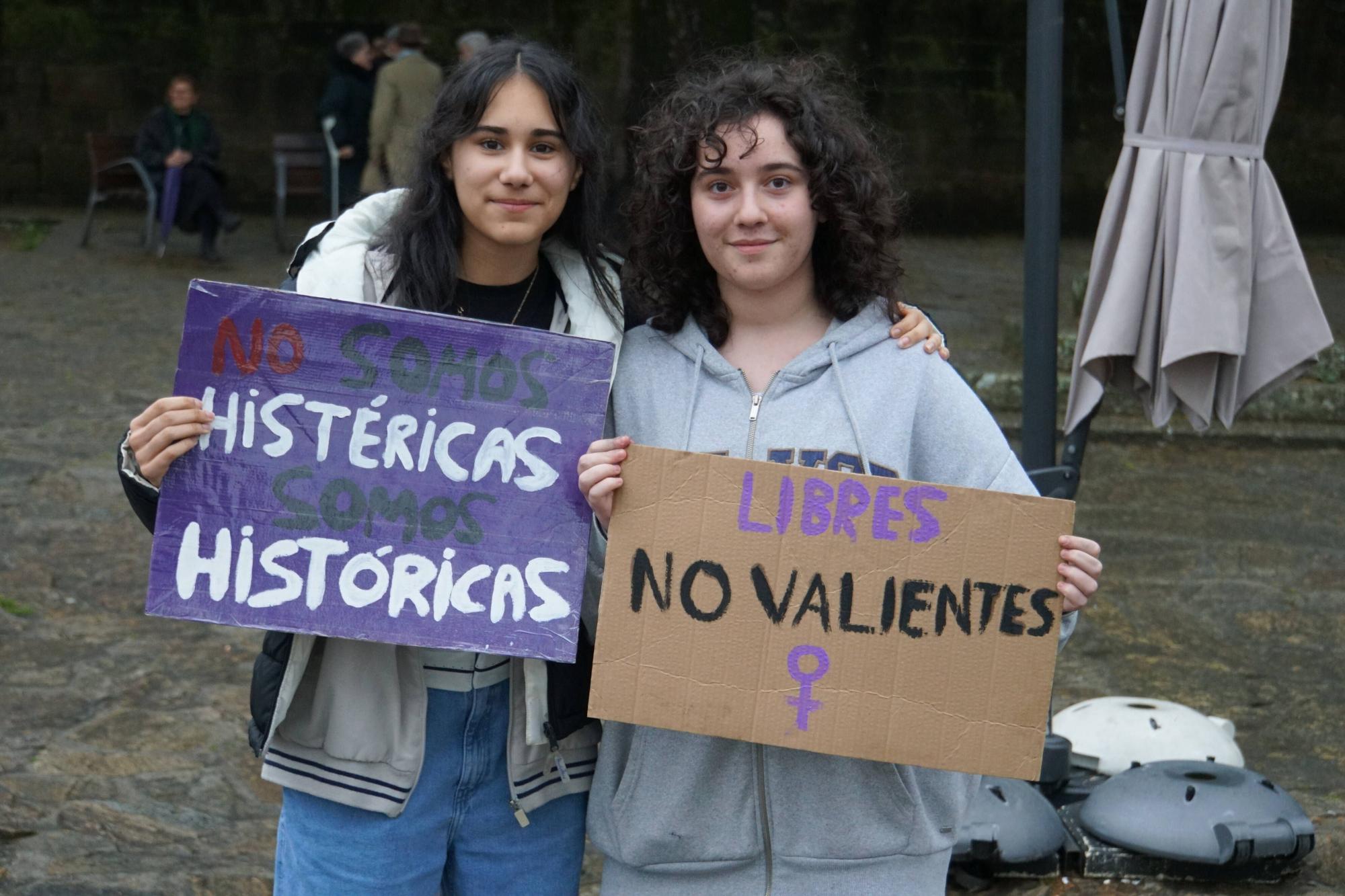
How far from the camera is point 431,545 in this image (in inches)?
87.6

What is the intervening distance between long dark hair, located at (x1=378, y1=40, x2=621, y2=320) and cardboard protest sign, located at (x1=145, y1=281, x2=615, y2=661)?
102mm

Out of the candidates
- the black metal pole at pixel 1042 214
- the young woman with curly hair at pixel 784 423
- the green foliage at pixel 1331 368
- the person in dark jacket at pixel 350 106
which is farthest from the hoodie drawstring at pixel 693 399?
the person in dark jacket at pixel 350 106

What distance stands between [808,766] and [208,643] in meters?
3.21

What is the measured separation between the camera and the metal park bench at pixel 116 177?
1192 cm

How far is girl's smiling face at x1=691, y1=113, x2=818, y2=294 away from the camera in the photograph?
7.16ft

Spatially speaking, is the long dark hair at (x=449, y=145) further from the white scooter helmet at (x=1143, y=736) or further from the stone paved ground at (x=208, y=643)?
the white scooter helmet at (x=1143, y=736)

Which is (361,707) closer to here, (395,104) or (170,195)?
(395,104)

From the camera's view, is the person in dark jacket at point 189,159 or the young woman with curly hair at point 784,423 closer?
the young woman with curly hair at point 784,423

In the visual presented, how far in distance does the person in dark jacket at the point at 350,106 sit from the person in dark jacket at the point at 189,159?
904 millimetres

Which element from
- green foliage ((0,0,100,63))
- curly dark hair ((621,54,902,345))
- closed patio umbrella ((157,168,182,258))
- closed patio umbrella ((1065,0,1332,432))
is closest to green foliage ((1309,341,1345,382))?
closed patio umbrella ((1065,0,1332,432))

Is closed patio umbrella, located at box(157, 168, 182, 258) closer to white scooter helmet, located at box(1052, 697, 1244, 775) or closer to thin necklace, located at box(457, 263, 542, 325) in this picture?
white scooter helmet, located at box(1052, 697, 1244, 775)

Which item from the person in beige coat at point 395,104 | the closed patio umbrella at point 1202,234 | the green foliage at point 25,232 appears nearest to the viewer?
the closed patio umbrella at point 1202,234

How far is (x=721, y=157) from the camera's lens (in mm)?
2184

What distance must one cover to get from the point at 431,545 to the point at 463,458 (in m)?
0.13
